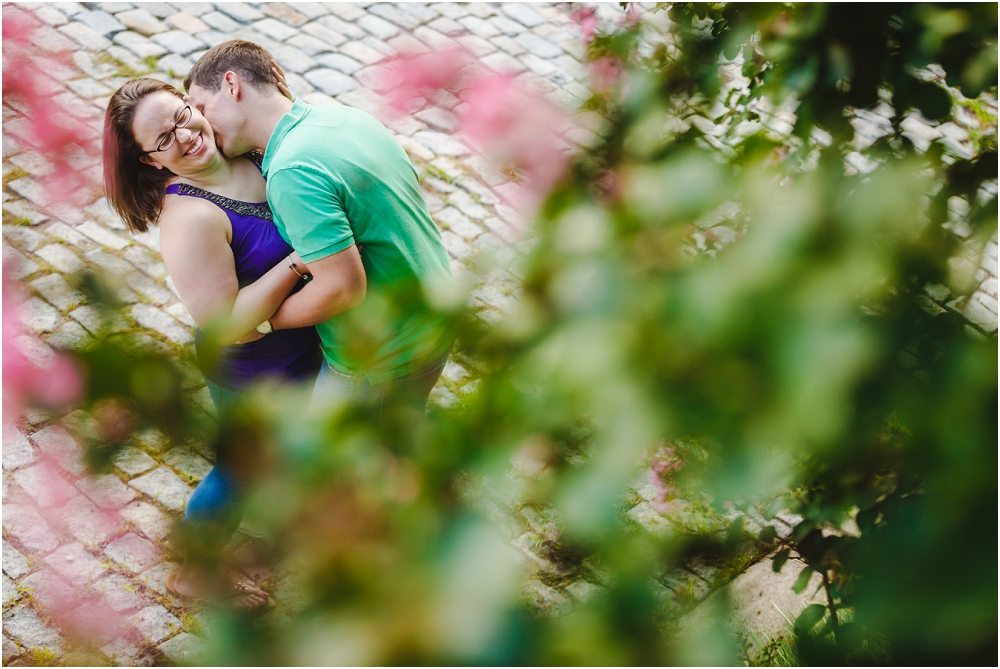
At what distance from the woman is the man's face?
0.15ft

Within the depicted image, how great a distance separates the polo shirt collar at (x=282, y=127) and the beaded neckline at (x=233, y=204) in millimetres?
117

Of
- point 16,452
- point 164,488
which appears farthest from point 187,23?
point 164,488

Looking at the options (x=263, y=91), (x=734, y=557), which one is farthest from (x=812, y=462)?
(x=263, y=91)

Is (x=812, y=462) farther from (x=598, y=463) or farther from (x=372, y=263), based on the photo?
(x=372, y=263)

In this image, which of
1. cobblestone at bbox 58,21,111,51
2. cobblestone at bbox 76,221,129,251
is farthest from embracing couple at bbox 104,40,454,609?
cobblestone at bbox 58,21,111,51

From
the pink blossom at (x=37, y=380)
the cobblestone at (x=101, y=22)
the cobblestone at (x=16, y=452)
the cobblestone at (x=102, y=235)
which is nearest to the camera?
the pink blossom at (x=37, y=380)

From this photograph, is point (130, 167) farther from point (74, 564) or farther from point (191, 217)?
point (74, 564)

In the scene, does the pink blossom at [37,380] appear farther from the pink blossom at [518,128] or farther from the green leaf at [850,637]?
the green leaf at [850,637]

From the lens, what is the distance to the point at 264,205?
7.40ft

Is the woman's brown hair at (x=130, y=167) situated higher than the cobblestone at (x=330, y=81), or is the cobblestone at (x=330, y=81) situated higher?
the woman's brown hair at (x=130, y=167)

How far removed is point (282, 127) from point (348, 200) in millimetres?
340

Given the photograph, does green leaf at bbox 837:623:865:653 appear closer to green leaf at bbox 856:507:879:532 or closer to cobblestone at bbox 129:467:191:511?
green leaf at bbox 856:507:879:532

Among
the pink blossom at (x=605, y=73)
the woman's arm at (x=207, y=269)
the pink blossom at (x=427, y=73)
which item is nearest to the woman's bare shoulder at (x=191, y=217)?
the woman's arm at (x=207, y=269)

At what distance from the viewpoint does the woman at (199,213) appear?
203 centimetres
